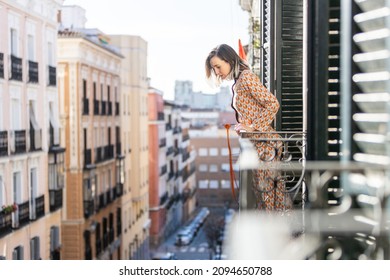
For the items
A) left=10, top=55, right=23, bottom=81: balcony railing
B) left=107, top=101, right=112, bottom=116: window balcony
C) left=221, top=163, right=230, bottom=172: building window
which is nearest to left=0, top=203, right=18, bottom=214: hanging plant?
→ left=10, top=55, right=23, bottom=81: balcony railing

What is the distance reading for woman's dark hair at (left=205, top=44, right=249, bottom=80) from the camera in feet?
12.9

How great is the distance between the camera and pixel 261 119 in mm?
4039

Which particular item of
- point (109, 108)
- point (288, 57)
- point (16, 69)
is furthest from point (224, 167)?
point (288, 57)

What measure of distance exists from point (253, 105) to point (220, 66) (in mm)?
238

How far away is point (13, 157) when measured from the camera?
11102 millimetres

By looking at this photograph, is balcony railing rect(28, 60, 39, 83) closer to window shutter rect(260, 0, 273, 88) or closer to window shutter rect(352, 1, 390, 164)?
window shutter rect(260, 0, 273, 88)

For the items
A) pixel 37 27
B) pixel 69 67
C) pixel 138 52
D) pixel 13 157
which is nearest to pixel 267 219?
pixel 13 157

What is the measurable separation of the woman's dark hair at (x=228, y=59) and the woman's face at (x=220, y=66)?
0.01 m

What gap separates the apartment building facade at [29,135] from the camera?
10727 mm

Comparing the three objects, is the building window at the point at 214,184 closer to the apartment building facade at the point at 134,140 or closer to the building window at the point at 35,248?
the apartment building facade at the point at 134,140

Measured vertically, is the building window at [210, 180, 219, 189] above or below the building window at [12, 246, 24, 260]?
below

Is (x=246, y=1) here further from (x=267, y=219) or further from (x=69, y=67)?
(x=267, y=219)
